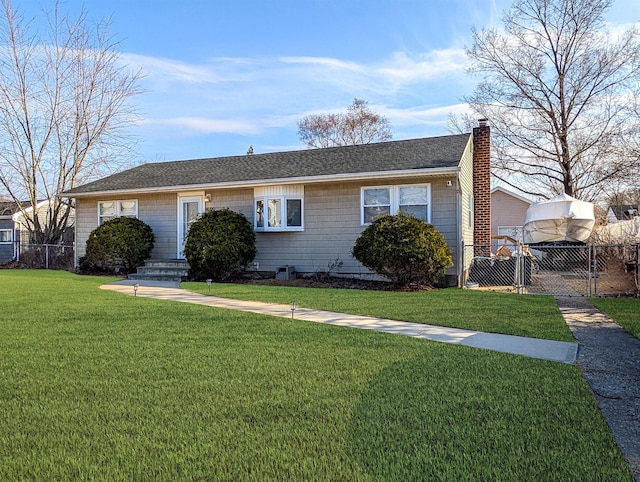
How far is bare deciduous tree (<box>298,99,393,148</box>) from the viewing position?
34.9 metres

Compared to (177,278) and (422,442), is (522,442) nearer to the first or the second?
(422,442)

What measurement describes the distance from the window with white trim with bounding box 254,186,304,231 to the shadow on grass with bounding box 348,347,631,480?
9.80 meters

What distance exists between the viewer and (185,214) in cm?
1532

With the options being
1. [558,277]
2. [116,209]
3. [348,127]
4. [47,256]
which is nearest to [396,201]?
[558,277]

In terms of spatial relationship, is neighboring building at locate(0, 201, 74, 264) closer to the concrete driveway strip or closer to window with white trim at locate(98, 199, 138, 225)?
window with white trim at locate(98, 199, 138, 225)

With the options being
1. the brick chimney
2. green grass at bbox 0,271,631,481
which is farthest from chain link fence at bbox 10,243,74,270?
green grass at bbox 0,271,631,481

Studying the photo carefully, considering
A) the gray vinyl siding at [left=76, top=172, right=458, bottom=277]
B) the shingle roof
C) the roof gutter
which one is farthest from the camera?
the shingle roof

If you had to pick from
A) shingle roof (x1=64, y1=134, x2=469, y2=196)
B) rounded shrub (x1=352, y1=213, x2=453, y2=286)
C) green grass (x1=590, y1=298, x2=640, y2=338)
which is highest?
shingle roof (x1=64, y1=134, x2=469, y2=196)

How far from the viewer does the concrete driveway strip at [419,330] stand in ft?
16.8

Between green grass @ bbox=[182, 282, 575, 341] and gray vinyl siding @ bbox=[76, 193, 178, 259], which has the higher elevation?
gray vinyl siding @ bbox=[76, 193, 178, 259]

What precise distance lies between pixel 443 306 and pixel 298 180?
21.0ft

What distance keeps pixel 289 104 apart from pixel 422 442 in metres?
23.1

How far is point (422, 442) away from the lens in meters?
2.73

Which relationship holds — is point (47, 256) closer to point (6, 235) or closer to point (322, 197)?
point (322, 197)
